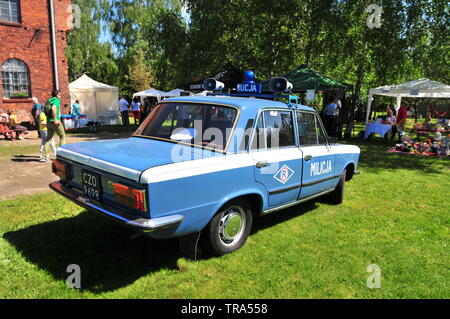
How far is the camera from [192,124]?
404 centimetres

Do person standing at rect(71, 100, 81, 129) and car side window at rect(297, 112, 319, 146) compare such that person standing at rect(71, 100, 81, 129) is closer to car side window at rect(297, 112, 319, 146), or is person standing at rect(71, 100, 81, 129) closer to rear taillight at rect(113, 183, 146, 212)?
car side window at rect(297, 112, 319, 146)

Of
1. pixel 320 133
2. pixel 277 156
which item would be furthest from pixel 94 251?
pixel 320 133

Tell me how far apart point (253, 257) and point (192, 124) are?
175cm

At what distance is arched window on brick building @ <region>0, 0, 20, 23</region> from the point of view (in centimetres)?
1592

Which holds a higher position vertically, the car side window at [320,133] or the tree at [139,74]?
the tree at [139,74]

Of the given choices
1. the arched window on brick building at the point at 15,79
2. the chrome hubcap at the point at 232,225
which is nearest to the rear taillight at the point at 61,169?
the chrome hubcap at the point at 232,225

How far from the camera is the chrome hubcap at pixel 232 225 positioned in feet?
11.9

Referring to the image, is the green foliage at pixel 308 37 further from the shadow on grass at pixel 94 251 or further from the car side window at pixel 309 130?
the shadow on grass at pixel 94 251

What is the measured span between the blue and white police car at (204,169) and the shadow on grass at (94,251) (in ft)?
2.18

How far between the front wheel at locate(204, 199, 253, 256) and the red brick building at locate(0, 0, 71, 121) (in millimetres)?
16792

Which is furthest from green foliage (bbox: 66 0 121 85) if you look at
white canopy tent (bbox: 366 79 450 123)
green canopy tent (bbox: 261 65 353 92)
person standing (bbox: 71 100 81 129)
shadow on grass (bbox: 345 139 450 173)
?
shadow on grass (bbox: 345 139 450 173)
